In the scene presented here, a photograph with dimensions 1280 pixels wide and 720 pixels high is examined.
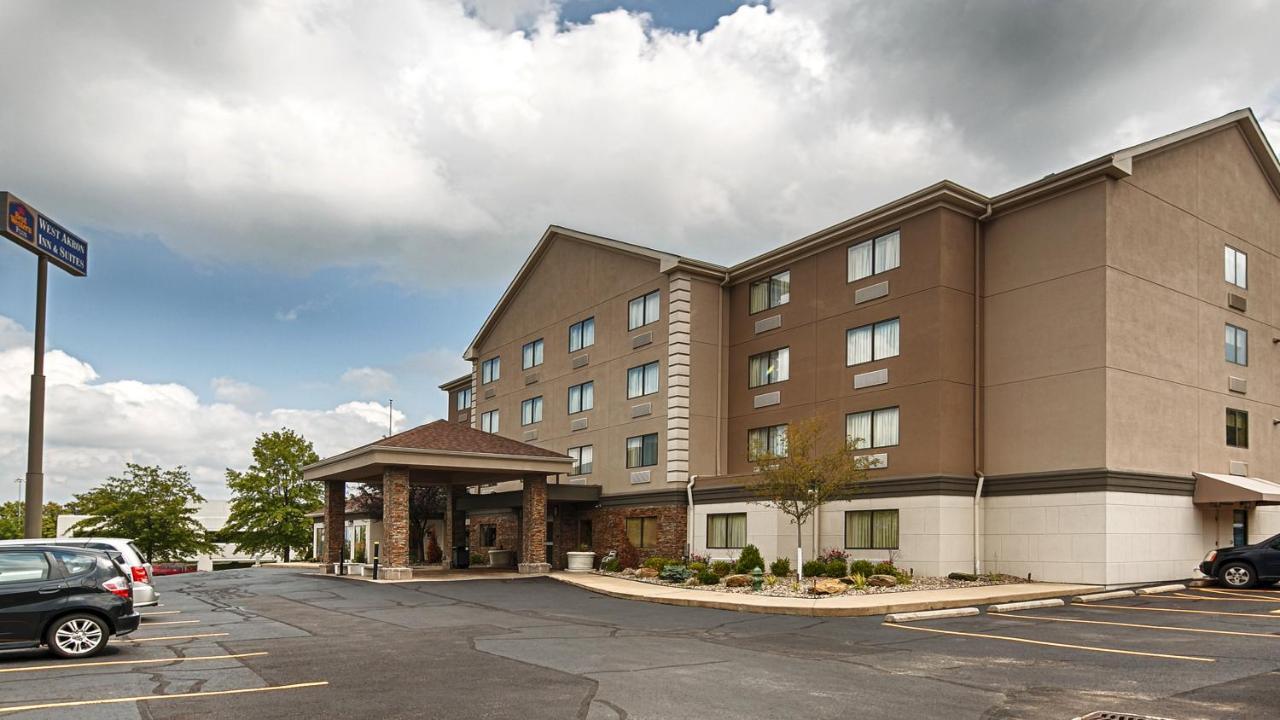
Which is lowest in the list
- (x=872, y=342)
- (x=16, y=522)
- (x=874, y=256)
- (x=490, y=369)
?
(x=16, y=522)

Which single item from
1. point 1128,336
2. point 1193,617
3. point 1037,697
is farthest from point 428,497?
point 1037,697

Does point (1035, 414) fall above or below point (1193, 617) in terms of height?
above

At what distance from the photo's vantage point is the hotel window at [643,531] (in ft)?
118

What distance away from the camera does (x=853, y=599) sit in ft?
73.4

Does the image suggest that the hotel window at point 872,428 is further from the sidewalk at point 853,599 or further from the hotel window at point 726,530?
the sidewalk at point 853,599

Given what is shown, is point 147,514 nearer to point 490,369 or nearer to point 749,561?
point 490,369

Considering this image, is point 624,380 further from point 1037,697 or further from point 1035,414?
point 1037,697

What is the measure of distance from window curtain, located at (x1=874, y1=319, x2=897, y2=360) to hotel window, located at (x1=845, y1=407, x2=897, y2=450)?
165cm

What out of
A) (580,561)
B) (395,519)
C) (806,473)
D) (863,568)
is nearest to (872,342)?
(806,473)

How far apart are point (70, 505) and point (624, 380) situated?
139ft

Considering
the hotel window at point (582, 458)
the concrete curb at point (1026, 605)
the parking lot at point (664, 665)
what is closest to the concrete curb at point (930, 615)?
the parking lot at point (664, 665)

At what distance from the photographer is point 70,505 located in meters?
61.9

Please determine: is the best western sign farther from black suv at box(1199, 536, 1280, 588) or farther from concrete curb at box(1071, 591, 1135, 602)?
black suv at box(1199, 536, 1280, 588)

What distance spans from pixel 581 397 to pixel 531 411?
466 centimetres
